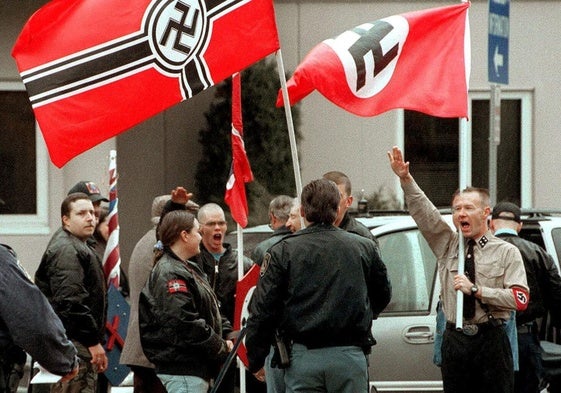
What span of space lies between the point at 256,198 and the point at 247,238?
4653 mm

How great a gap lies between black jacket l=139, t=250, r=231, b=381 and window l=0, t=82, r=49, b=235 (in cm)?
849

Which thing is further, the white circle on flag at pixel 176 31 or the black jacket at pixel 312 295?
the white circle on flag at pixel 176 31

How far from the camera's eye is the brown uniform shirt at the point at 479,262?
8.63 meters

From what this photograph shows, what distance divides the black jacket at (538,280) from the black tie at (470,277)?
1.13 m

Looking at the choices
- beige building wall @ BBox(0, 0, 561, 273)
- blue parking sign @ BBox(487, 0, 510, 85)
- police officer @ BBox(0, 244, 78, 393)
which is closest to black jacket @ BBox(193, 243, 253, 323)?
blue parking sign @ BBox(487, 0, 510, 85)

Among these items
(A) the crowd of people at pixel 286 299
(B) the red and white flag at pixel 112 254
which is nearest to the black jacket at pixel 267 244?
(A) the crowd of people at pixel 286 299

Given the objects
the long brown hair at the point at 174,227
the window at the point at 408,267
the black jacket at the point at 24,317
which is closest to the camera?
the black jacket at the point at 24,317

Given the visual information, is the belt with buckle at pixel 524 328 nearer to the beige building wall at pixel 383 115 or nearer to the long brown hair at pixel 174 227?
the long brown hair at pixel 174 227

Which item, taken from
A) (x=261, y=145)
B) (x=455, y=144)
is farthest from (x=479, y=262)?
(x=455, y=144)

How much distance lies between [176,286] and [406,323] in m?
2.66

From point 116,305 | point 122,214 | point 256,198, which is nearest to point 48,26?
point 116,305

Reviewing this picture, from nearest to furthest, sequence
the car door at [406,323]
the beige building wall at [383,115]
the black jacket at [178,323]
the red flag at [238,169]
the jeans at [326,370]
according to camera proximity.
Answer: the jeans at [326,370], the black jacket at [178,323], the red flag at [238,169], the car door at [406,323], the beige building wall at [383,115]

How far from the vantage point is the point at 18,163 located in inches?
656

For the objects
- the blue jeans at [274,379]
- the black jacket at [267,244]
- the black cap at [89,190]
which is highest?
the black cap at [89,190]
